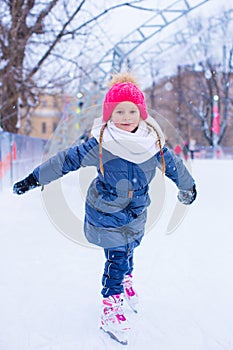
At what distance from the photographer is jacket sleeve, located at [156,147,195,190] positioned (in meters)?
2.31

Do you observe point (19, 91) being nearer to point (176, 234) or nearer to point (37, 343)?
point (176, 234)

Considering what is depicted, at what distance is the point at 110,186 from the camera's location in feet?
7.25

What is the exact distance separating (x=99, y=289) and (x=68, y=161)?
3.42 feet

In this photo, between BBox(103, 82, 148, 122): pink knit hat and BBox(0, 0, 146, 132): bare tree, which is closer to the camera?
BBox(103, 82, 148, 122): pink knit hat

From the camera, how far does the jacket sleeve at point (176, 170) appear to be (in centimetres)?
231

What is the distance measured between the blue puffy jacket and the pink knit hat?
8.4 inches

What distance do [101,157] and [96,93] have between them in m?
10.7

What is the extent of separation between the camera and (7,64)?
1041 centimetres

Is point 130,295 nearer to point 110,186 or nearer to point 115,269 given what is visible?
point 115,269

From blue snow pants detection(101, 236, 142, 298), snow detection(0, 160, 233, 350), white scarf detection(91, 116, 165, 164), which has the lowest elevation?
snow detection(0, 160, 233, 350)

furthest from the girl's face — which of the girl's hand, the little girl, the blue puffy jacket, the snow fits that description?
the snow

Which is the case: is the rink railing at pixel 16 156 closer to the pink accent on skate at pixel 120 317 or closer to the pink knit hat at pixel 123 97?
the pink knit hat at pixel 123 97

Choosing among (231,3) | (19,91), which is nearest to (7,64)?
(19,91)

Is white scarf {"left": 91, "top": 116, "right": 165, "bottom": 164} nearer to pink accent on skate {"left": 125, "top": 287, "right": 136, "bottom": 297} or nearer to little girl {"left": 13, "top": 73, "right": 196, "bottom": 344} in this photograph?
little girl {"left": 13, "top": 73, "right": 196, "bottom": 344}
